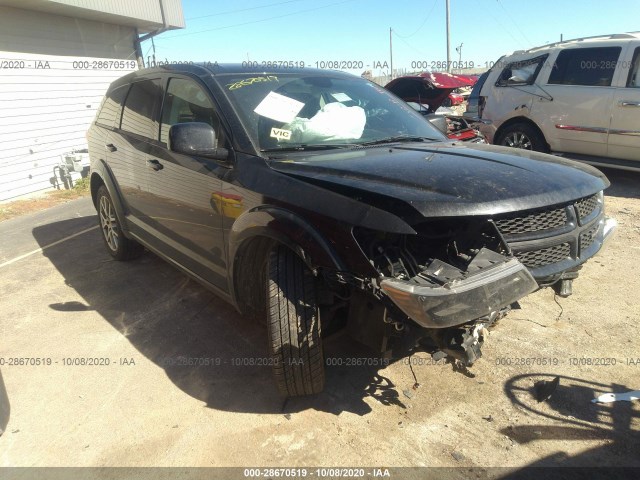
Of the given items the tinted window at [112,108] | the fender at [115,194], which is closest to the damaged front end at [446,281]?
the fender at [115,194]

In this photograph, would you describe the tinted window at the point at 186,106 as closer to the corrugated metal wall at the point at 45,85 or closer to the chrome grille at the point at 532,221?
the chrome grille at the point at 532,221

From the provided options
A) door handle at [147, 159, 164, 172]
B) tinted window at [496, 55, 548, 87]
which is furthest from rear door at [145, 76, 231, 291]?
tinted window at [496, 55, 548, 87]

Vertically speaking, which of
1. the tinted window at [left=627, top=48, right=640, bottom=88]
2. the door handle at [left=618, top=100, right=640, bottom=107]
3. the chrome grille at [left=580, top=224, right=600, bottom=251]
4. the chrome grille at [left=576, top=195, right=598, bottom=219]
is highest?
the tinted window at [left=627, top=48, right=640, bottom=88]

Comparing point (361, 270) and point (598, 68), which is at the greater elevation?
point (598, 68)

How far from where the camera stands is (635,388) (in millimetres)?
2600

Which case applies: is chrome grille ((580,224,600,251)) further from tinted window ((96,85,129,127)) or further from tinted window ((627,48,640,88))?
tinted window ((627,48,640,88))

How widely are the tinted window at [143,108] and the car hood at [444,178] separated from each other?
1629 mm

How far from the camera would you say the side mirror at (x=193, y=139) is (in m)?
2.57

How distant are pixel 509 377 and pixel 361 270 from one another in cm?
140

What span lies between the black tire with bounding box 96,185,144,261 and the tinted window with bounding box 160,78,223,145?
1.46 metres

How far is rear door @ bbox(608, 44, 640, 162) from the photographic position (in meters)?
6.10

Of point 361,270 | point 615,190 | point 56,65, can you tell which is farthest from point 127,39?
point 361,270

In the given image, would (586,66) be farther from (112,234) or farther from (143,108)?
(112,234)

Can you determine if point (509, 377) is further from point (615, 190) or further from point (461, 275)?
point (615, 190)
